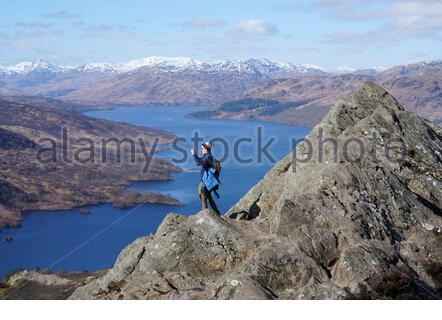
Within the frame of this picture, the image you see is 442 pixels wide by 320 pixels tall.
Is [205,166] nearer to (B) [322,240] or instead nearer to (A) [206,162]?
(A) [206,162]

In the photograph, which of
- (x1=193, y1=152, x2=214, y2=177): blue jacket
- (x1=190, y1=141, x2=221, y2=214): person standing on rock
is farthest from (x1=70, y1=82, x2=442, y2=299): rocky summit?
(x1=193, y1=152, x2=214, y2=177): blue jacket

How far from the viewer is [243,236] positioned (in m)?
19.6

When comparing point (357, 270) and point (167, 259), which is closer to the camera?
point (357, 270)

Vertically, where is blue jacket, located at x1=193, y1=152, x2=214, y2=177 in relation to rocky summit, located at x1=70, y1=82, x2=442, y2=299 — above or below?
above

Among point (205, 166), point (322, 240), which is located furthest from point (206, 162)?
point (322, 240)

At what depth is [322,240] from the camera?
18.8 metres

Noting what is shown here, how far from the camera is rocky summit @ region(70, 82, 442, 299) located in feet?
54.0

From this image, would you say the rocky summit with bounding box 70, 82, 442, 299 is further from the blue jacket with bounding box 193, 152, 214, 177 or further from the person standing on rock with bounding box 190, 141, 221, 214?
the blue jacket with bounding box 193, 152, 214, 177

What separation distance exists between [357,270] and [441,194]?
10836 millimetres

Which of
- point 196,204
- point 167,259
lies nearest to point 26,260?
point 196,204

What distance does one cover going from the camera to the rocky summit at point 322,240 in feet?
54.0

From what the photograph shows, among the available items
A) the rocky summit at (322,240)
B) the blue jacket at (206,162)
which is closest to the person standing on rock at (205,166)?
the blue jacket at (206,162)
